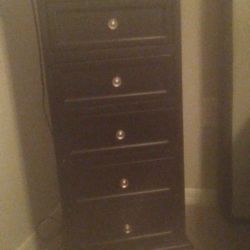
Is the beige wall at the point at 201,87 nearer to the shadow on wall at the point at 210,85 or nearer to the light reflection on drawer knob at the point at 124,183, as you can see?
the shadow on wall at the point at 210,85

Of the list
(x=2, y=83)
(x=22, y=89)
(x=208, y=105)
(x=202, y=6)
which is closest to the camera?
(x=2, y=83)

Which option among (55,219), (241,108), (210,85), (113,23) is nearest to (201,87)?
(210,85)

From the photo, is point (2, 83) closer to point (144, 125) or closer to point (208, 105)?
point (144, 125)

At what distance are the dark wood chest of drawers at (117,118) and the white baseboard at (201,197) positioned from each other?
1.52 feet

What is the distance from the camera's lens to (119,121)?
1.21 m

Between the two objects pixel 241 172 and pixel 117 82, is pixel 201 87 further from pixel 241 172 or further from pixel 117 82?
pixel 117 82

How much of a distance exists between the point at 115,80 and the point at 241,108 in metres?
0.59

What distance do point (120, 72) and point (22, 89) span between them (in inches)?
19.2

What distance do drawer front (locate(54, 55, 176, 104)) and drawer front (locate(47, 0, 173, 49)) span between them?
7 cm

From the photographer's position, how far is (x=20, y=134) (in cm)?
140

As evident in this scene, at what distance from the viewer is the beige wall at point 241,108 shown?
1321 millimetres

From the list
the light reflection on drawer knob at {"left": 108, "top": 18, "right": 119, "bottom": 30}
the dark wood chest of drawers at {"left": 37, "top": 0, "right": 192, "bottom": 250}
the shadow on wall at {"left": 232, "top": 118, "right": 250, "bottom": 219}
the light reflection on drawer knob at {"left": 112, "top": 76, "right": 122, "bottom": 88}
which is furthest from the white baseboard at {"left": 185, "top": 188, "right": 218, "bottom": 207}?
the light reflection on drawer knob at {"left": 108, "top": 18, "right": 119, "bottom": 30}

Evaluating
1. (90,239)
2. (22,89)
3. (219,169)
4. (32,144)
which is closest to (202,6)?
(219,169)

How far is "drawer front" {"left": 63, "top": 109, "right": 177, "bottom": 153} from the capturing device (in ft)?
3.93
